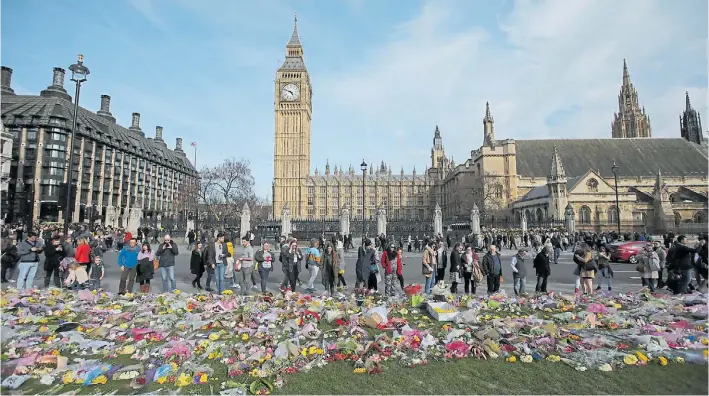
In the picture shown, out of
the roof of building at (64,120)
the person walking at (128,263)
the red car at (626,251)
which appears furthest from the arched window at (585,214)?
the roof of building at (64,120)

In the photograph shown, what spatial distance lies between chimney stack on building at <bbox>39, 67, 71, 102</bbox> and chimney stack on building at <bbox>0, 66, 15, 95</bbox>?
4.04 m

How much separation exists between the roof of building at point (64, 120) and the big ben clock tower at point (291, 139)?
2802cm

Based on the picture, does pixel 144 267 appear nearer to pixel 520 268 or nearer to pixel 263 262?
pixel 263 262

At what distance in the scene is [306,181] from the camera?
89.8 meters

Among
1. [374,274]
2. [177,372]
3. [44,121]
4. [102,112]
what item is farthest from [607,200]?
[102,112]

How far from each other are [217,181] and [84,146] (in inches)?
1256

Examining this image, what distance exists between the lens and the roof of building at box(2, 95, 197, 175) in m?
52.2

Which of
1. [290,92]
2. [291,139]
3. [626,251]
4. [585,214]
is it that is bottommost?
[626,251]

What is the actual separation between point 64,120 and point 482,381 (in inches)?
2739

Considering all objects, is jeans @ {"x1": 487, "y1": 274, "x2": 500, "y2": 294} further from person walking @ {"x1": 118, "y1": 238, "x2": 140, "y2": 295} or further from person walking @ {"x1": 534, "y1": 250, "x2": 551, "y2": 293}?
person walking @ {"x1": 118, "y1": 238, "x2": 140, "y2": 295}

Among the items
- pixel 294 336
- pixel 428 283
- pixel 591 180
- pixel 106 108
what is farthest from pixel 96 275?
pixel 106 108

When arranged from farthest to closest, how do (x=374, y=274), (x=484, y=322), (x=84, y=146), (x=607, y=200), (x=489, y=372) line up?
(x=84, y=146)
(x=607, y=200)
(x=374, y=274)
(x=484, y=322)
(x=489, y=372)

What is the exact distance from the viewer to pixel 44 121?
52.5m

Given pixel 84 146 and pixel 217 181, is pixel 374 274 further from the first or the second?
pixel 84 146
